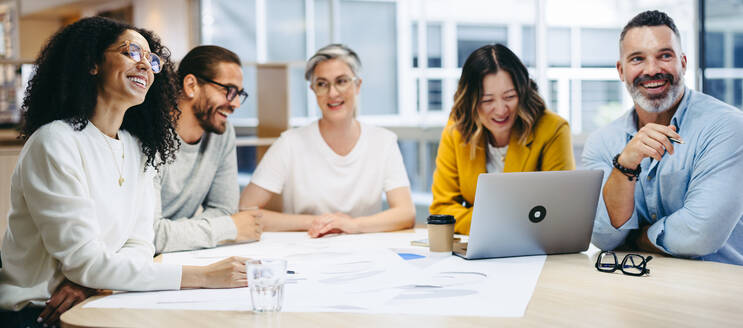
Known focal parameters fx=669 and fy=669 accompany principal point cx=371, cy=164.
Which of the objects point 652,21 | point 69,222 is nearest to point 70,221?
point 69,222

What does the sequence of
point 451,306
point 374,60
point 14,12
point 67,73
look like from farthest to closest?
point 14,12 → point 374,60 → point 67,73 → point 451,306

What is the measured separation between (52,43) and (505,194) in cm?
118

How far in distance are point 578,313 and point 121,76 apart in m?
1.15

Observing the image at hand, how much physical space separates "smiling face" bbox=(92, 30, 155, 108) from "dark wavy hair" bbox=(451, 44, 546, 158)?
122 cm

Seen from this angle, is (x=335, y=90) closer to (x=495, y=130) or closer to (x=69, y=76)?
(x=495, y=130)

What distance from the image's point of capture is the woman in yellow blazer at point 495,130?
94.3 inches

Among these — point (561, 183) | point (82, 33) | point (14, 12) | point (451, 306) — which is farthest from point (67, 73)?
point (14, 12)

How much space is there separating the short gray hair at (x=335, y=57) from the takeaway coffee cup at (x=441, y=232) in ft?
3.27

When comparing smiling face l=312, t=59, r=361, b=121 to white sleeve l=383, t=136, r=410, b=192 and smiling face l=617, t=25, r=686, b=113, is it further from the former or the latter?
smiling face l=617, t=25, r=686, b=113

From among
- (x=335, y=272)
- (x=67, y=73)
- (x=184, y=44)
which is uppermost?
(x=184, y=44)

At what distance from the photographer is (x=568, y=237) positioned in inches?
73.1

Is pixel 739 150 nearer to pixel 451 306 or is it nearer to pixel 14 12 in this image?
pixel 451 306

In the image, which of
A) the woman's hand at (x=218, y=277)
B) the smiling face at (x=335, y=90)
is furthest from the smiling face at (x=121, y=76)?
the smiling face at (x=335, y=90)

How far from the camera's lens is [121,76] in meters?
1.59
